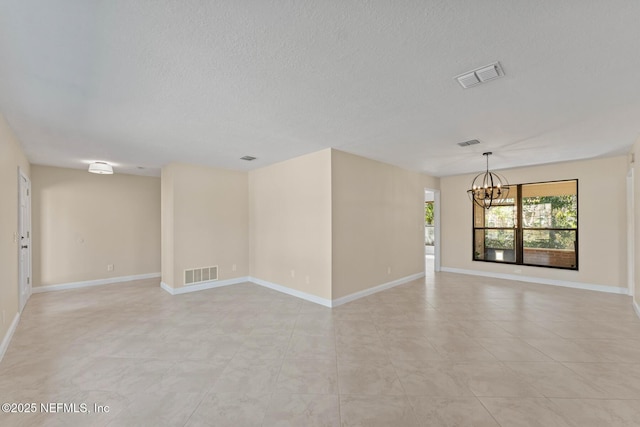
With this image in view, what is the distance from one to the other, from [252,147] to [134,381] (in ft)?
10.3

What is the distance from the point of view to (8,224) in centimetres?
330

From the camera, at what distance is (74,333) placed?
340 cm

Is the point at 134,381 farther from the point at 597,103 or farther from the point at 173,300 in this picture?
the point at 597,103

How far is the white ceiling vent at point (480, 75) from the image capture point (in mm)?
2039

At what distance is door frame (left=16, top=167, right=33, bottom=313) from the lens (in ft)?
13.3

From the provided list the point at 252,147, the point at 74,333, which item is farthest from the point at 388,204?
the point at 74,333

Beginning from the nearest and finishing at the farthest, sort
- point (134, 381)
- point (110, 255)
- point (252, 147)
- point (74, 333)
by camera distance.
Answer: point (134, 381), point (74, 333), point (252, 147), point (110, 255)

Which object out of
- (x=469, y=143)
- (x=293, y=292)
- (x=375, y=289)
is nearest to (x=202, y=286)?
(x=293, y=292)

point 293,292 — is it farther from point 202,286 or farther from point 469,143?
point 469,143

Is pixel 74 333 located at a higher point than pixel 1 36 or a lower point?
lower

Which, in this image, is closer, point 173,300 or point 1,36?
point 1,36

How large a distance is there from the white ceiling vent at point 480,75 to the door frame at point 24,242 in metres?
5.80

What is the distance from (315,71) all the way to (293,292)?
3.92 metres

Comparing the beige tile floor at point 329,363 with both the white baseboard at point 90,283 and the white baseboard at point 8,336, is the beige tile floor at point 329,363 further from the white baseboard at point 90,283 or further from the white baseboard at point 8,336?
the white baseboard at point 90,283
